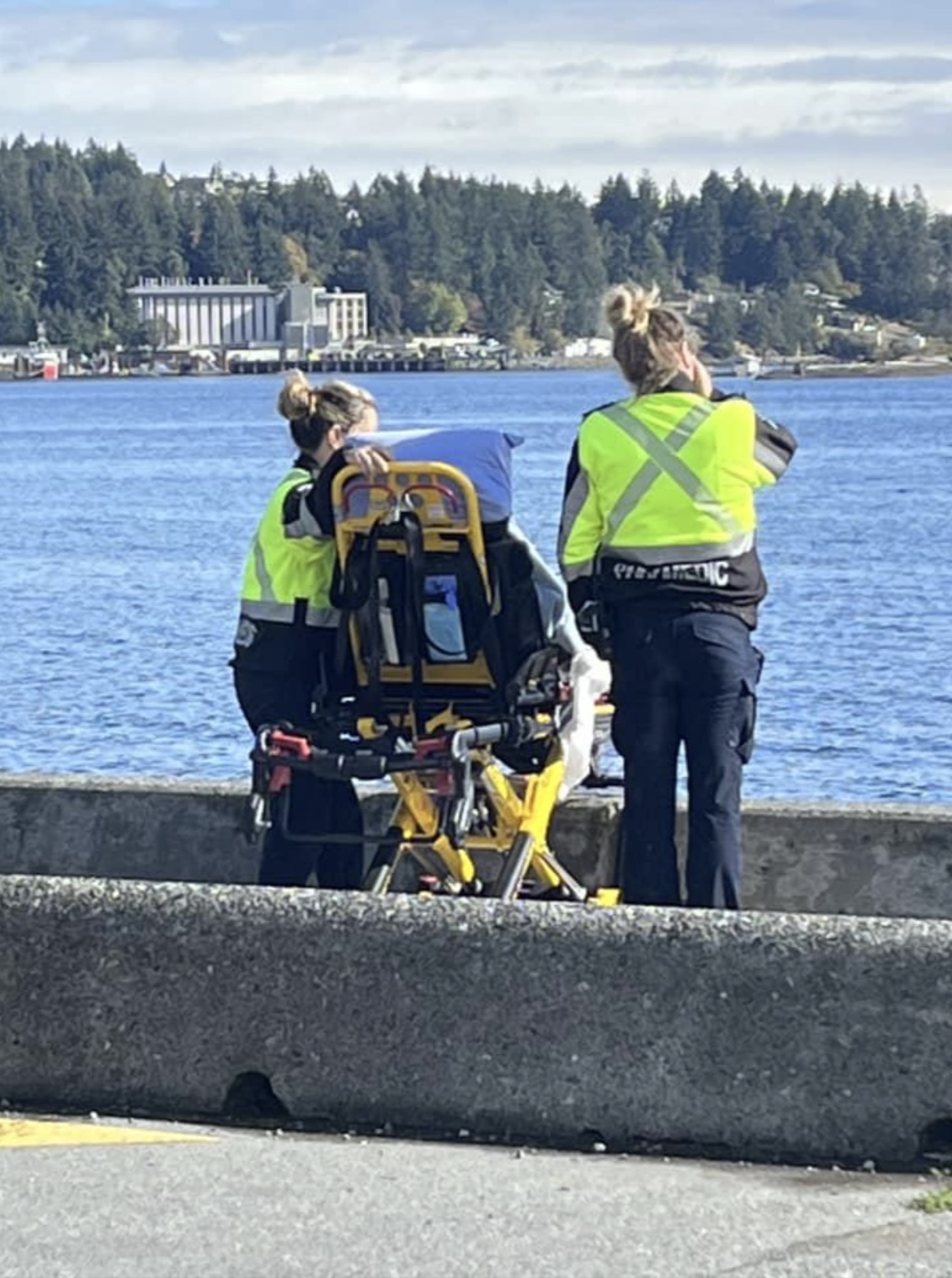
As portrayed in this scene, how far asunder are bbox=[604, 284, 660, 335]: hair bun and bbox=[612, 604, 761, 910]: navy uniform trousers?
76cm

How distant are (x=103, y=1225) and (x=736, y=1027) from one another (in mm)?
1439

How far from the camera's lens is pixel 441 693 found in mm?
7566

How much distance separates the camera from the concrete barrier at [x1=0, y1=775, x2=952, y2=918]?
8.03m

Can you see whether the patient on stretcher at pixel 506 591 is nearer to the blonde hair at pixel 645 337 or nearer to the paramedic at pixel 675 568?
the paramedic at pixel 675 568

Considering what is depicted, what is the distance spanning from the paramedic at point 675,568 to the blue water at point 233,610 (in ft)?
3.18

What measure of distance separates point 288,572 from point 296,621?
0.14m

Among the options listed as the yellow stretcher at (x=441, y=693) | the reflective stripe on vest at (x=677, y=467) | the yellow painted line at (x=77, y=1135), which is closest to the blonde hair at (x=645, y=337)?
the reflective stripe on vest at (x=677, y=467)

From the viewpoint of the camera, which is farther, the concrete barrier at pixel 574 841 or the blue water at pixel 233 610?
the blue water at pixel 233 610

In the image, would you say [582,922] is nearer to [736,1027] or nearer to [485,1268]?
[736,1027]

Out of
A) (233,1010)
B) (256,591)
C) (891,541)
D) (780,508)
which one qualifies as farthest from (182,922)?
(780,508)

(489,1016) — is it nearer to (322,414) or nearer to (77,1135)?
(77,1135)

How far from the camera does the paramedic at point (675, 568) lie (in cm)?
736

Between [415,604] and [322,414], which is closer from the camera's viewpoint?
[415,604]

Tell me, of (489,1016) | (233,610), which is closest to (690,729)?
(489,1016)
